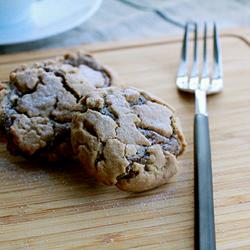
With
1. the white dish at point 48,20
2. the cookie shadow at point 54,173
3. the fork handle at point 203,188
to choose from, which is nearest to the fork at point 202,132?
the fork handle at point 203,188

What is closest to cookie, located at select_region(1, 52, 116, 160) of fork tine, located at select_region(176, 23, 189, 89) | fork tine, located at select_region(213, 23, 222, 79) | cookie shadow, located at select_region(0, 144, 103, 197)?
cookie shadow, located at select_region(0, 144, 103, 197)

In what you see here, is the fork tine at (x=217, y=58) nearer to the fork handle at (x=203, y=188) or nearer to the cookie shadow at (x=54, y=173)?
the fork handle at (x=203, y=188)

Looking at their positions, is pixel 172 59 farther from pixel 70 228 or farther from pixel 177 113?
pixel 70 228

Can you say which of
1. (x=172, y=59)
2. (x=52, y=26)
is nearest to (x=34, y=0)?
(x=52, y=26)

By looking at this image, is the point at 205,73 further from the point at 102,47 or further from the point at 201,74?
the point at 102,47

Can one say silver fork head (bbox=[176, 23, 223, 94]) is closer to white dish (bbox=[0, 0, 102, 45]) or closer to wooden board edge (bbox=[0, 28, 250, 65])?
wooden board edge (bbox=[0, 28, 250, 65])

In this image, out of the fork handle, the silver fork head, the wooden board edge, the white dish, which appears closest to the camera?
the fork handle
